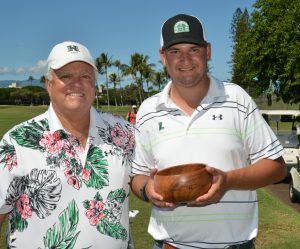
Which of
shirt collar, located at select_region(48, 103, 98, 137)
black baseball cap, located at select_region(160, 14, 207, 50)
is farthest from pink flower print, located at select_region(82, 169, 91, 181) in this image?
black baseball cap, located at select_region(160, 14, 207, 50)

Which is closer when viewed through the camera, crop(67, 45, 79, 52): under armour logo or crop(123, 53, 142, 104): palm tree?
crop(67, 45, 79, 52): under armour logo

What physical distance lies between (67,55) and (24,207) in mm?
999

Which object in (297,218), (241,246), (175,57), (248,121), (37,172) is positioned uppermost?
(175,57)

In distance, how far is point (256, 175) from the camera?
2725 millimetres

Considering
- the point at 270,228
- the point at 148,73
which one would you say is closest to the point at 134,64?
the point at 148,73

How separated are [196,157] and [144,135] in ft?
1.41

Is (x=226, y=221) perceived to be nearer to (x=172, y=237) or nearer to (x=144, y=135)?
(x=172, y=237)

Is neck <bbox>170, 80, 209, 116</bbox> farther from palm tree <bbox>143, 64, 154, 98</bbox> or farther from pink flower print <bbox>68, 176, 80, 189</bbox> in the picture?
palm tree <bbox>143, 64, 154, 98</bbox>

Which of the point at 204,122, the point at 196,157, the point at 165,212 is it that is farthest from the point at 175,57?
the point at 165,212

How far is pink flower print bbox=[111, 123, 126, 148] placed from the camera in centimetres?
340

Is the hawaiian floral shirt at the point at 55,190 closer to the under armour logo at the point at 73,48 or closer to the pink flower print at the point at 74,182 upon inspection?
the pink flower print at the point at 74,182

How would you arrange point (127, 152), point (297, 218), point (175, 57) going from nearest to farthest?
point (175, 57) < point (127, 152) < point (297, 218)

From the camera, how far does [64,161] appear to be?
3107 mm

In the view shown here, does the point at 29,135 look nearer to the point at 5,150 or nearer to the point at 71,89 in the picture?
the point at 5,150
